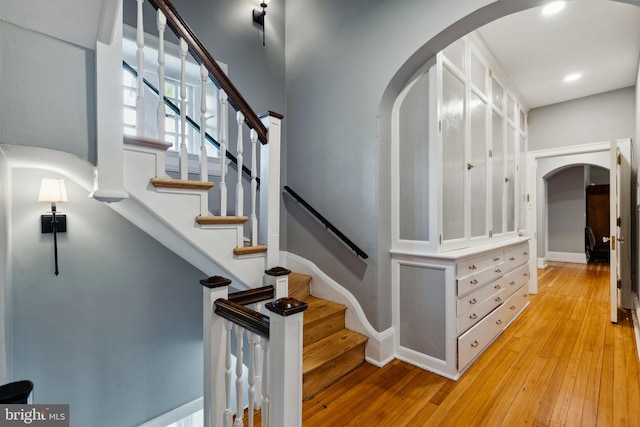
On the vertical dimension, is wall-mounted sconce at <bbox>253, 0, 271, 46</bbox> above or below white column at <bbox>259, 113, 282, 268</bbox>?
above

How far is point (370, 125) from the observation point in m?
2.46

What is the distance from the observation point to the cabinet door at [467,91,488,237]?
2908 millimetres

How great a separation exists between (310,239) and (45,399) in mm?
2295

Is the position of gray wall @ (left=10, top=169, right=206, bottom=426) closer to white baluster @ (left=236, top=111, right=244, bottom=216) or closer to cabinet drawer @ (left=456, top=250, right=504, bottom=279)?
white baluster @ (left=236, top=111, right=244, bottom=216)

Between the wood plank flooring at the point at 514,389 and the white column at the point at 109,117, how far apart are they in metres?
1.73

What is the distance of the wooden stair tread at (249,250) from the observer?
1.82 metres

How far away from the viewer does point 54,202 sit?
6.66ft

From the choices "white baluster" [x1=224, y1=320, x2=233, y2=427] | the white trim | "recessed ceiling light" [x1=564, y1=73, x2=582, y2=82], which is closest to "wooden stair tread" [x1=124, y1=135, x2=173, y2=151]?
"white baluster" [x1=224, y1=320, x2=233, y2=427]

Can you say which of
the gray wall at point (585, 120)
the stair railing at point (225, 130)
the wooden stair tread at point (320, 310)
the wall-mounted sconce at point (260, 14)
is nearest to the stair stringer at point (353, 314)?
the wooden stair tread at point (320, 310)

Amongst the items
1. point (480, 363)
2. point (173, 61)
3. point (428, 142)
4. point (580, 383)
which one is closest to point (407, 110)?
point (428, 142)

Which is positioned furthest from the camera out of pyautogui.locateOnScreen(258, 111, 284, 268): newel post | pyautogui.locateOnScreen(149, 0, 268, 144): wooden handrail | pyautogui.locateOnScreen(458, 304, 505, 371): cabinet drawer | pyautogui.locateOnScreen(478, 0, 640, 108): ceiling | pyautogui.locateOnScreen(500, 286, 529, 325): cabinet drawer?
pyautogui.locateOnScreen(500, 286, 529, 325): cabinet drawer

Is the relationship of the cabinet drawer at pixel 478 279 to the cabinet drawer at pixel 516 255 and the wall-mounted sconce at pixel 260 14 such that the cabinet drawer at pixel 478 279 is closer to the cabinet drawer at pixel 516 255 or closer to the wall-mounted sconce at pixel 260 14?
the cabinet drawer at pixel 516 255

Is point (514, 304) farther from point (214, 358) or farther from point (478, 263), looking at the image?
point (214, 358)

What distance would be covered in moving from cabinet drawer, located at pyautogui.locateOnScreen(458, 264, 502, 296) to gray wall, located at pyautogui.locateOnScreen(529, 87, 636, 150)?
3029 mm
